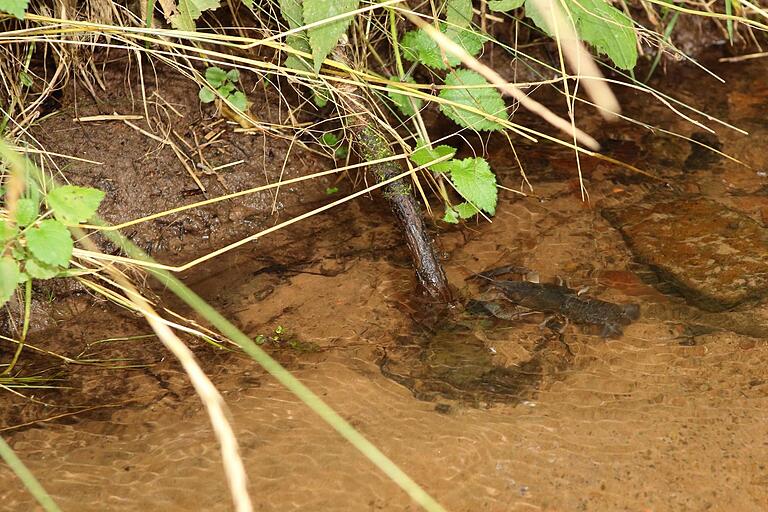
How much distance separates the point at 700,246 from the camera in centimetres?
268

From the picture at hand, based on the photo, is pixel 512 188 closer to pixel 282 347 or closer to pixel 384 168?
pixel 384 168

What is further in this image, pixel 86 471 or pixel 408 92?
pixel 408 92

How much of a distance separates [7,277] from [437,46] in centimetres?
150

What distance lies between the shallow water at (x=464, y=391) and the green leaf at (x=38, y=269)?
0.42m

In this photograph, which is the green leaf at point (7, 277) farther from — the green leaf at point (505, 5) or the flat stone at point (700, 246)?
the flat stone at point (700, 246)

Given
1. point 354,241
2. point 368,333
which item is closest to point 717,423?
point 368,333

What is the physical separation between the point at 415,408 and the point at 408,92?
0.86 metres

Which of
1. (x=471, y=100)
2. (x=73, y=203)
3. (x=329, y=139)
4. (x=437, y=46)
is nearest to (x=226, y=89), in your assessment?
(x=329, y=139)

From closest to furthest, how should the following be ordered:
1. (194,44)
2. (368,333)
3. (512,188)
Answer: (368,333) < (194,44) < (512,188)

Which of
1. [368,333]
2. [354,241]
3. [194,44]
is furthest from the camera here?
[354,241]

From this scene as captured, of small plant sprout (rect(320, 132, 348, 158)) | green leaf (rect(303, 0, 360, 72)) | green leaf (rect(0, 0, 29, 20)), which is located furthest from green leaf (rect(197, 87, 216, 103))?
green leaf (rect(0, 0, 29, 20))

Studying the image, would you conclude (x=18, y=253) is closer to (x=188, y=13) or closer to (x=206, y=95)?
(x=188, y=13)

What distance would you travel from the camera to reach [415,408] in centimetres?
206

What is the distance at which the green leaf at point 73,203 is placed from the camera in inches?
70.7
